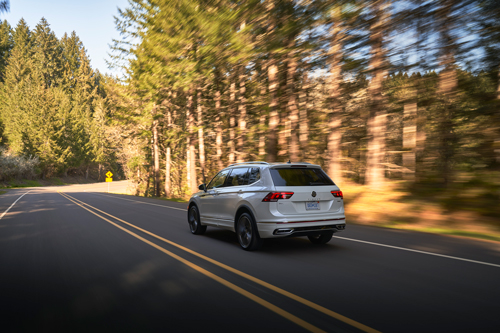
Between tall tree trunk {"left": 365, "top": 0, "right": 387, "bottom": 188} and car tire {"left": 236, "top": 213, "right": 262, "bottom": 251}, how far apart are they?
303 inches

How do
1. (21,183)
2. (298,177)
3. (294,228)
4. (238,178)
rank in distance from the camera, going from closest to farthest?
(294,228) < (298,177) < (238,178) < (21,183)

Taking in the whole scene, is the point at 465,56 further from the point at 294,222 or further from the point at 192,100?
the point at 192,100

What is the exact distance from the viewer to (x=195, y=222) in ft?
32.8

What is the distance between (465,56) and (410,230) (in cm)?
610

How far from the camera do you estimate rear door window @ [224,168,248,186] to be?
8211 mm

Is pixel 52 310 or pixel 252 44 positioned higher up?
pixel 252 44

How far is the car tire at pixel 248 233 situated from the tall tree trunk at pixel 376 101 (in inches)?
303

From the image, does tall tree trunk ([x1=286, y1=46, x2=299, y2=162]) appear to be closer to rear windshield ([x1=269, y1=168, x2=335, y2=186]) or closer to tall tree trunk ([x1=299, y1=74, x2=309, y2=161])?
tall tree trunk ([x1=299, y1=74, x2=309, y2=161])

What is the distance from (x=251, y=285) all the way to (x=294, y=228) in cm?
207

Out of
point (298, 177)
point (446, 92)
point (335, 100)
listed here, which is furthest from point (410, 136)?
point (298, 177)

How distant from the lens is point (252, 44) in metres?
15.5

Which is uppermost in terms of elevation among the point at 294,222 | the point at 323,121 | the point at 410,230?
the point at 323,121

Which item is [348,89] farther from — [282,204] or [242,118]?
[282,204]

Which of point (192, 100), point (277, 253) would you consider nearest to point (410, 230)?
point (277, 253)
